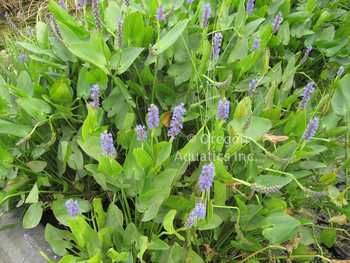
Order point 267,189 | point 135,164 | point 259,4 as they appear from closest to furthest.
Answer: point 267,189, point 135,164, point 259,4

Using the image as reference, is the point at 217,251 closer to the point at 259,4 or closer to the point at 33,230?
the point at 33,230

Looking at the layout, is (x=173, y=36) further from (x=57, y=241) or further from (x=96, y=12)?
(x=57, y=241)

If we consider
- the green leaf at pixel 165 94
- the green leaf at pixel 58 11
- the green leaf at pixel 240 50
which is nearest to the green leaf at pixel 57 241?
the green leaf at pixel 165 94

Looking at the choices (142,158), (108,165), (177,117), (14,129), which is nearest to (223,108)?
(177,117)

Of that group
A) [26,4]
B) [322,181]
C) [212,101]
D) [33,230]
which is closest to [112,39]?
[212,101]

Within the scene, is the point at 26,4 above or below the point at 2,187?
above

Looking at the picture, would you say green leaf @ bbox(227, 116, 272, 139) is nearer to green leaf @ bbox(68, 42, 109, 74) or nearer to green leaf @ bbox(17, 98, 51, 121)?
green leaf @ bbox(68, 42, 109, 74)

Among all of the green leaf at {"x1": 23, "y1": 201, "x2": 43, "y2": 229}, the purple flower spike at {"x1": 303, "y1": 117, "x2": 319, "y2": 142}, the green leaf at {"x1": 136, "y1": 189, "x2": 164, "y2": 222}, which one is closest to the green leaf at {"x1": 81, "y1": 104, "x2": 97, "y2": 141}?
the green leaf at {"x1": 136, "y1": 189, "x2": 164, "y2": 222}

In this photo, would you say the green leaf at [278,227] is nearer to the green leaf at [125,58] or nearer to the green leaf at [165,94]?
the green leaf at [165,94]
